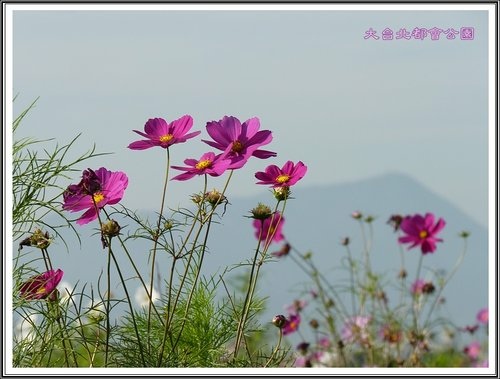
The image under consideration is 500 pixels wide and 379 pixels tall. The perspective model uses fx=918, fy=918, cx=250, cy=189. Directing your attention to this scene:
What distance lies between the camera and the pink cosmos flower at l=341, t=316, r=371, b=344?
8.81ft

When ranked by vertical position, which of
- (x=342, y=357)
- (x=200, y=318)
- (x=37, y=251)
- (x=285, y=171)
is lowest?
(x=342, y=357)

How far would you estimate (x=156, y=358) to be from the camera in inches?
62.1

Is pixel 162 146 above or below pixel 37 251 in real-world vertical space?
above

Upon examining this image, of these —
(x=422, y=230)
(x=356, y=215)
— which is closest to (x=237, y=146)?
(x=422, y=230)

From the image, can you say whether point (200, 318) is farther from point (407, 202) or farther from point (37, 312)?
point (407, 202)

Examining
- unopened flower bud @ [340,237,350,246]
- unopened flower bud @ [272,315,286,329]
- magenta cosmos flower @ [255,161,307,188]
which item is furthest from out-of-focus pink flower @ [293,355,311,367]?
magenta cosmos flower @ [255,161,307,188]

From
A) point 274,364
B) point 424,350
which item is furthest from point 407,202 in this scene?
point 274,364

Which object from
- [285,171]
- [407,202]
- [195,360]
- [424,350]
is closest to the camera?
[285,171]

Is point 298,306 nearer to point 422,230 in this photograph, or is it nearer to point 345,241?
point 345,241

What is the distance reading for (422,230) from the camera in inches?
96.3

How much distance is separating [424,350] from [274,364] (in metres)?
1.16

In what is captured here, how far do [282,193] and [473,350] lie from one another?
2.21m

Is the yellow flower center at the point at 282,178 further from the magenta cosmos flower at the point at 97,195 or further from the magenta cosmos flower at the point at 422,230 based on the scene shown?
the magenta cosmos flower at the point at 422,230

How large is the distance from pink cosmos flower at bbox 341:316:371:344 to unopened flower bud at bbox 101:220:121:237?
1.36 meters
